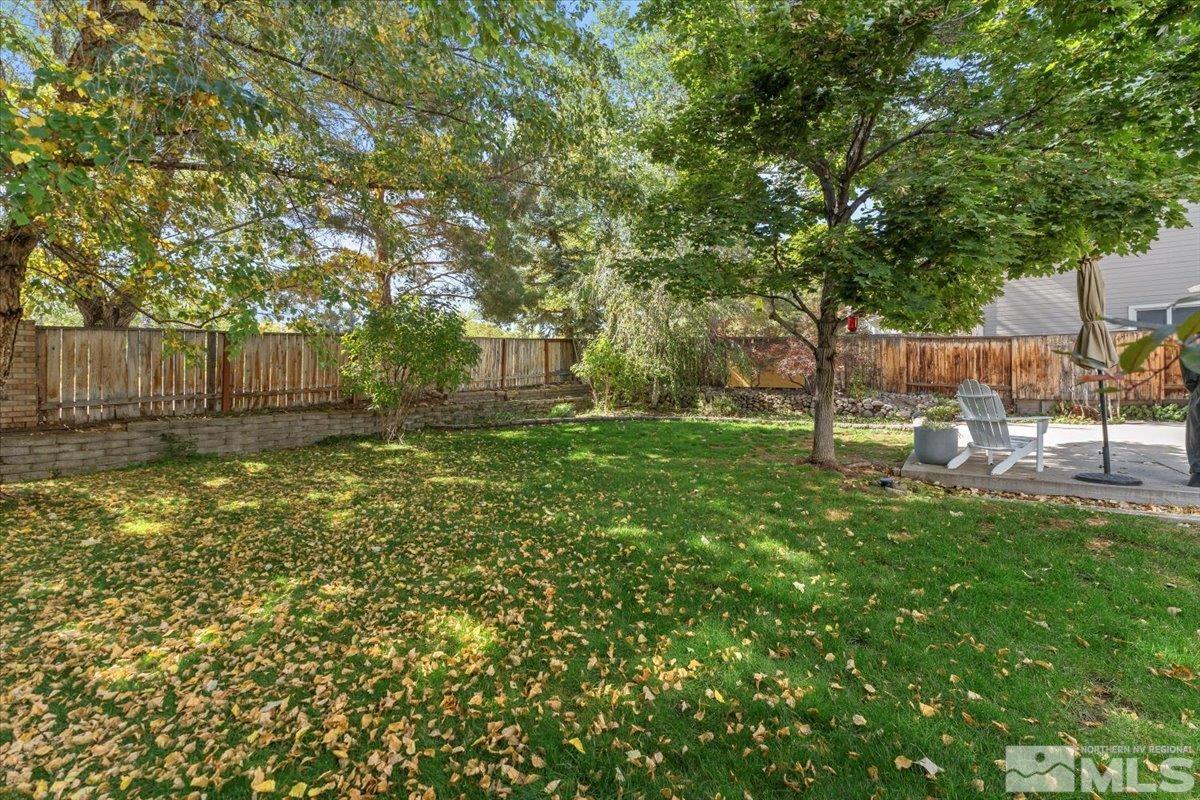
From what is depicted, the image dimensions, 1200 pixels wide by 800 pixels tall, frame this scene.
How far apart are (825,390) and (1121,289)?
35.9 feet

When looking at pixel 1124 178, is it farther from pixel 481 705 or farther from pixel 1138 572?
pixel 481 705

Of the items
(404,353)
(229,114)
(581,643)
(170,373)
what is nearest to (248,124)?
(229,114)

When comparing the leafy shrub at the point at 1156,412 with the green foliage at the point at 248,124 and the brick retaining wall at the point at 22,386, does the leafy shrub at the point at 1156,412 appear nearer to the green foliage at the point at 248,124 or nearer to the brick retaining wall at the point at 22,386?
the green foliage at the point at 248,124

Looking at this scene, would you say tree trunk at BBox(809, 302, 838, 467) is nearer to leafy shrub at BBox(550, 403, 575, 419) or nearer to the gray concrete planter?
the gray concrete planter

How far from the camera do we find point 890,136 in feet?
21.7

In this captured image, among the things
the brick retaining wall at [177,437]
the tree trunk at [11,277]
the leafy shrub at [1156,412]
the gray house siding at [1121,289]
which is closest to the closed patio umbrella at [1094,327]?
the gray house siding at [1121,289]

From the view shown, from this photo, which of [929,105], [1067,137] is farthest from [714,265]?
[1067,137]

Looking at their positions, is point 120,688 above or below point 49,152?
below

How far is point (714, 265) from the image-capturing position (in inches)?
250

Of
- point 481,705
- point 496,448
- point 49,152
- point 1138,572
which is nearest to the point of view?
point 481,705

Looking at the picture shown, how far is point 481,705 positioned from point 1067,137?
693 centimetres

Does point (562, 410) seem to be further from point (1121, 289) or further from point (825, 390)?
point (1121, 289)

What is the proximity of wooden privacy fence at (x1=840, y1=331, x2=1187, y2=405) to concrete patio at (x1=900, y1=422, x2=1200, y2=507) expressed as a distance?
374 cm

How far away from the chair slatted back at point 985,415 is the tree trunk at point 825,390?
1.38m
